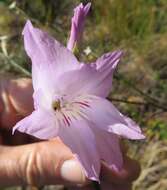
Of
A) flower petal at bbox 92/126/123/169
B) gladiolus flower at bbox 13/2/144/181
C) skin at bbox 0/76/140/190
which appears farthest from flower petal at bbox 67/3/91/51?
skin at bbox 0/76/140/190

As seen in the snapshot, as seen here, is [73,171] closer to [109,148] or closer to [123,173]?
[123,173]

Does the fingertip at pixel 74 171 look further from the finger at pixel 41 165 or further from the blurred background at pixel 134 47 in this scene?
the blurred background at pixel 134 47

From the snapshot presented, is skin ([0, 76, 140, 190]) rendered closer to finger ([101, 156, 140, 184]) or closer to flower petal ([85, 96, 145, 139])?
finger ([101, 156, 140, 184])

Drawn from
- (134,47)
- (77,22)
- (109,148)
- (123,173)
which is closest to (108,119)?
(109,148)

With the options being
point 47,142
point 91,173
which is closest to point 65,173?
point 47,142

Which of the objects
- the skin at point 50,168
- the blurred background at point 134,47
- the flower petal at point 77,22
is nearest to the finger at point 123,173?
the skin at point 50,168

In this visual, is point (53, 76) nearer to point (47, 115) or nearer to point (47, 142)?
point (47, 115)
